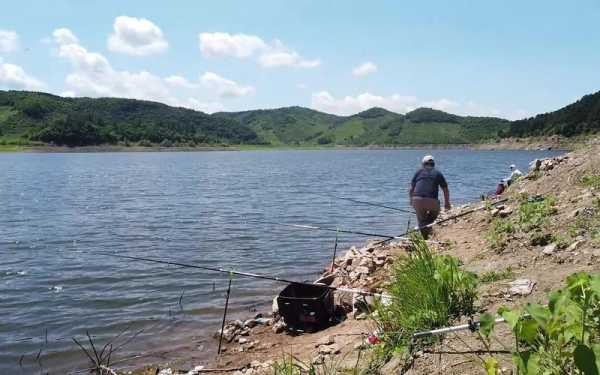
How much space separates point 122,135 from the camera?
19500cm

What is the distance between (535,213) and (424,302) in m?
5.45

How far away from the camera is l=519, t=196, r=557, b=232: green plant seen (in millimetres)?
9625

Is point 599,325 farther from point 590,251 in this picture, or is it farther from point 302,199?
point 302,199

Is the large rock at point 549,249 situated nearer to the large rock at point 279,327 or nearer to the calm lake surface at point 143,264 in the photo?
the large rock at point 279,327

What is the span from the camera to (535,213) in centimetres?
1029

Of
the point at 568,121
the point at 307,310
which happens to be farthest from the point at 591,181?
the point at 568,121

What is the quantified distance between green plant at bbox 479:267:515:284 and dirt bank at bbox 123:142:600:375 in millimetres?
14

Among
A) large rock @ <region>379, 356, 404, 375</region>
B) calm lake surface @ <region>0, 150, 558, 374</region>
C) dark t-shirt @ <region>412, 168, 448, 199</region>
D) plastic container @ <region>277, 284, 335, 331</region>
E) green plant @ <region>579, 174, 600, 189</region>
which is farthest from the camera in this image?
dark t-shirt @ <region>412, 168, 448, 199</region>

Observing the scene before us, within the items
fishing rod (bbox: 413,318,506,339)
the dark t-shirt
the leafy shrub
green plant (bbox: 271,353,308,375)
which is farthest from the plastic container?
the leafy shrub

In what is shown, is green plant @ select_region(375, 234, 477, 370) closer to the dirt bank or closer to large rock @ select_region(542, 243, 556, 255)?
the dirt bank

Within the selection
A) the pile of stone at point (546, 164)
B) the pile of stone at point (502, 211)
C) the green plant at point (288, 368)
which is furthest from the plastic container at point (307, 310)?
the pile of stone at point (546, 164)

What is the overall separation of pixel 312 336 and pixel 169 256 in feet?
30.2

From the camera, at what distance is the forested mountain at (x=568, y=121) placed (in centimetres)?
14341

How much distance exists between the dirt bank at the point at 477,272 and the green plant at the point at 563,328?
27.3 inches
